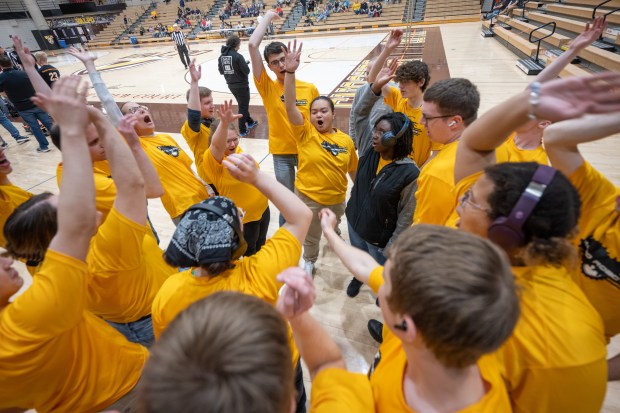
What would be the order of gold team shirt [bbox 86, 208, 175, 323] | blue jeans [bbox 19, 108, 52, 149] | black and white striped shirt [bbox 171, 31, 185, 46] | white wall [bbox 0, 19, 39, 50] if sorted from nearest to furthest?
gold team shirt [bbox 86, 208, 175, 323] < blue jeans [bbox 19, 108, 52, 149] < black and white striped shirt [bbox 171, 31, 185, 46] < white wall [bbox 0, 19, 39, 50]

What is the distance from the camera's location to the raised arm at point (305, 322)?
0.89 metres

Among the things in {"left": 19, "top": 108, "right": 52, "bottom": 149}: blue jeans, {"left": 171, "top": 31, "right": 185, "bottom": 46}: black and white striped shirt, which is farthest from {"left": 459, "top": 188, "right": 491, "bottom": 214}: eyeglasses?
{"left": 171, "top": 31, "right": 185, "bottom": 46}: black and white striped shirt

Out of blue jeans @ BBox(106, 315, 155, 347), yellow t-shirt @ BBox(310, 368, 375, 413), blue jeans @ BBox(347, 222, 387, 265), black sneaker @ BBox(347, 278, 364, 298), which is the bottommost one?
black sneaker @ BBox(347, 278, 364, 298)

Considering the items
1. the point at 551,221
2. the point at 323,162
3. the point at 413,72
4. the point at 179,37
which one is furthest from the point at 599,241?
the point at 179,37

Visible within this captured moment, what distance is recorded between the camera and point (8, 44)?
2386cm

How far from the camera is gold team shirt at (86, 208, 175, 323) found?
4.10ft

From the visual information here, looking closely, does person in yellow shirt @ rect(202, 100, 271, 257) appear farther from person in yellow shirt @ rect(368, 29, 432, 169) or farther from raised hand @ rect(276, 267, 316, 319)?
raised hand @ rect(276, 267, 316, 319)

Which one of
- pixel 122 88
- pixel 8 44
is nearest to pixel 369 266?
pixel 122 88

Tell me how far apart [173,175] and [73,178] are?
1.64 meters

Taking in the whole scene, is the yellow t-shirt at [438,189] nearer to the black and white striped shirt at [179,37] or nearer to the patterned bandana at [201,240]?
the patterned bandana at [201,240]

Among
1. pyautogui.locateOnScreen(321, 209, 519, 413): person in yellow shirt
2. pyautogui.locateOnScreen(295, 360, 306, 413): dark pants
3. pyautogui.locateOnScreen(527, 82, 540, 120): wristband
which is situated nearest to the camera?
pyautogui.locateOnScreen(321, 209, 519, 413): person in yellow shirt

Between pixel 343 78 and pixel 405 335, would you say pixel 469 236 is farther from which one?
pixel 343 78

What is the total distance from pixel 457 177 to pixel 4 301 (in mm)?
1954

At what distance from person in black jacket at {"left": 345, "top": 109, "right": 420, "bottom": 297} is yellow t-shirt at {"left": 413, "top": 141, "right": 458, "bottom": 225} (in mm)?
325
